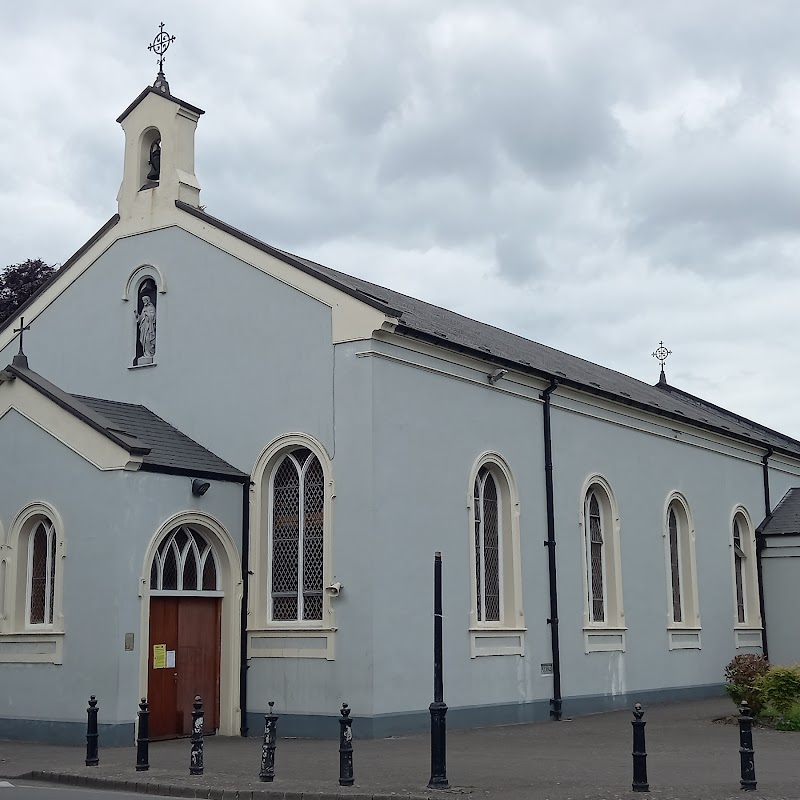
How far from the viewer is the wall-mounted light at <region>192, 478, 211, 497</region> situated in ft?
59.0

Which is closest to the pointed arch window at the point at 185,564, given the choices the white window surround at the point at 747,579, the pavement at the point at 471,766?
the pavement at the point at 471,766

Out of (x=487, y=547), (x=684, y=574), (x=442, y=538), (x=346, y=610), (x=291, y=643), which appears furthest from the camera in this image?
(x=684, y=574)

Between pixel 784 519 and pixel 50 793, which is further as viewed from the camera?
pixel 784 519

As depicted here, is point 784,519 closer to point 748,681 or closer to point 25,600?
point 748,681

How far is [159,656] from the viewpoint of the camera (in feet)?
57.4

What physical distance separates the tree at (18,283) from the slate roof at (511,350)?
13.3 m

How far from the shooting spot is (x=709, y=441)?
2886cm

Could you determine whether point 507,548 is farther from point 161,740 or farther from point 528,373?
point 161,740

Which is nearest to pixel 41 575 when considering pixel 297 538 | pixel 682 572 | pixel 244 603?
pixel 244 603

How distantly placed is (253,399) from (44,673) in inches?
217

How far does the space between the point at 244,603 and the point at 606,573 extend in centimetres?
873

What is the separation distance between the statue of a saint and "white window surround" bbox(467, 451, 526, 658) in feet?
21.0

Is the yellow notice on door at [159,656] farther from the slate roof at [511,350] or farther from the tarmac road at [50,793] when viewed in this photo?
the slate roof at [511,350]

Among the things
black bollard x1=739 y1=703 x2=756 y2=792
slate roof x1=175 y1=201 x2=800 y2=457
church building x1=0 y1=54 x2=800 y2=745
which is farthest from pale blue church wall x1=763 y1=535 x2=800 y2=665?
black bollard x1=739 y1=703 x2=756 y2=792
